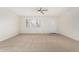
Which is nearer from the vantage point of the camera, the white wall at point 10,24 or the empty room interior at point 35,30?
the empty room interior at point 35,30

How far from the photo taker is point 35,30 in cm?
126

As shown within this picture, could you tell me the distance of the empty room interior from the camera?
1056 mm

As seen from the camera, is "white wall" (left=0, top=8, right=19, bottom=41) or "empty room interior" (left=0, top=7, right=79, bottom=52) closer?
"empty room interior" (left=0, top=7, right=79, bottom=52)

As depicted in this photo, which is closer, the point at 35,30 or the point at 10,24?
the point at 35,30

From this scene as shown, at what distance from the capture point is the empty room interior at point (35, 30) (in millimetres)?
1056

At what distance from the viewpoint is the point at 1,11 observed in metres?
1.01
